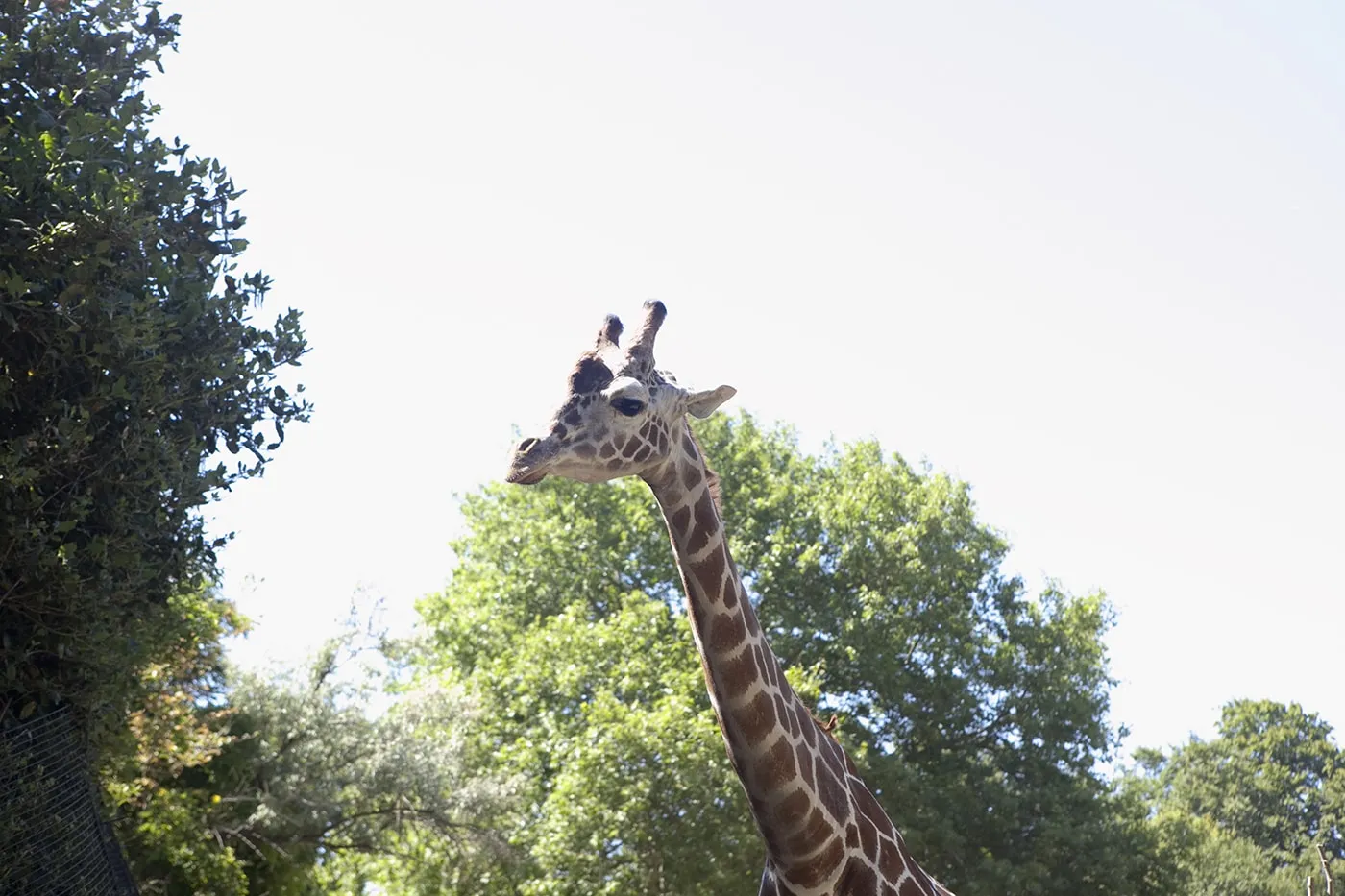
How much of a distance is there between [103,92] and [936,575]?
69.4ft

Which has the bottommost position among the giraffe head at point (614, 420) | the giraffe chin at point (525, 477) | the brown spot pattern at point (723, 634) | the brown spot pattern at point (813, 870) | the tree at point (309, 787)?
the brown spot pattern at point (813, 870)

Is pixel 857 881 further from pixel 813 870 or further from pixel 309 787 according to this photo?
pixel 309 787

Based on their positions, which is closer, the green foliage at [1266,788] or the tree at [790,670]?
the tree at [790,670]

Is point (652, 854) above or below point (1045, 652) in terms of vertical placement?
below

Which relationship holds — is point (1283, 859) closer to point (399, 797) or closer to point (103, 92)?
point (399, 797)

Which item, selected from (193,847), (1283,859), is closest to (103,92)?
(193,847)

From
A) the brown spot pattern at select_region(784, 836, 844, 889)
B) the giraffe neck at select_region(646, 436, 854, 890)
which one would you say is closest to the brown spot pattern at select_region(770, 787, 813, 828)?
the giraffe neck at select_region(646, 436, 854, 890)

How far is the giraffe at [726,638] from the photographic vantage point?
6332 mm

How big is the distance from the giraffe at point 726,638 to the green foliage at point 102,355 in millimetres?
2922

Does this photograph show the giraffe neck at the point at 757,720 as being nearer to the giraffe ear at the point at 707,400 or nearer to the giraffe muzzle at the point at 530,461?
the giraffe ear at the point at 707,400

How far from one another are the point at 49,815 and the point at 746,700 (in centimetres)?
435

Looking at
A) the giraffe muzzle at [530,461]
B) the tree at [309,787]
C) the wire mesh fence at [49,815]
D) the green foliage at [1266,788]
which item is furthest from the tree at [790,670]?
the green foliage at [1266,788]

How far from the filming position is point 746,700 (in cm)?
648

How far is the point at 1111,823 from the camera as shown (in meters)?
24.8
